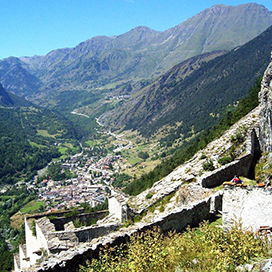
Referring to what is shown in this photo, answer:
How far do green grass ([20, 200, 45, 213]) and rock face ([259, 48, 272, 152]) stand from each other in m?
107

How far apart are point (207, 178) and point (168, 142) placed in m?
158

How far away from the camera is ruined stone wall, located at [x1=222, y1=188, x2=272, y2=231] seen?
9.37 meters

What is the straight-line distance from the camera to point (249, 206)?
9.80 meters

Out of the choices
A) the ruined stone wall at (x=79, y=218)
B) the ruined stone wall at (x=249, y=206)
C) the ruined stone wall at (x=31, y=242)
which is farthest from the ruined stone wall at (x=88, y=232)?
the ruined stone wall at (x=249, y=206)

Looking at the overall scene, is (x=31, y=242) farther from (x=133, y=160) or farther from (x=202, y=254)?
(x=133, y=160)

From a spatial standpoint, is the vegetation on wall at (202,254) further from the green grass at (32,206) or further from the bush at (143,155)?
the bush at (143,155)

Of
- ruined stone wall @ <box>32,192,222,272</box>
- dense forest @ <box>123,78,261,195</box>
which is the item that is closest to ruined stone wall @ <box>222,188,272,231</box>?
→ ruined stone wall @ <box>32,192,222,272</box>

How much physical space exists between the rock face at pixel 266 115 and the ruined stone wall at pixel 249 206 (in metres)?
13.0

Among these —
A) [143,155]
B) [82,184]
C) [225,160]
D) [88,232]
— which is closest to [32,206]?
[82,184]

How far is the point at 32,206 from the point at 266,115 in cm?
11886

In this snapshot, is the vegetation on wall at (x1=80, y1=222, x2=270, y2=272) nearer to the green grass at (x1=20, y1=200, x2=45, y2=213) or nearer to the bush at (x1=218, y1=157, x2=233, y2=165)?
the bush at (x1=218, y1=157, x2=233, y2=165)

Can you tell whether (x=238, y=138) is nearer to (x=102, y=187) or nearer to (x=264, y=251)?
(x=264, y=251)

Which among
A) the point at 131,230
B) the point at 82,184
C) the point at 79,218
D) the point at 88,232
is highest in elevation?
the point at 131,230

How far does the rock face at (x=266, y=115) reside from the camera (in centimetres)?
2152
